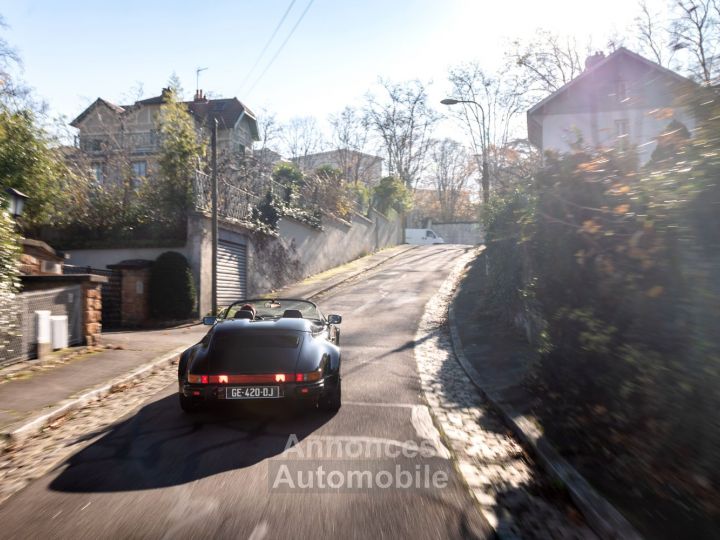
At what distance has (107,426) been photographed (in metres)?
5.77

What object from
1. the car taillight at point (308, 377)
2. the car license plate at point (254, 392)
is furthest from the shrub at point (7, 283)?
the car taillight at point (308, 377)

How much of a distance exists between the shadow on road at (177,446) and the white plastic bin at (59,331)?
362 centimetres

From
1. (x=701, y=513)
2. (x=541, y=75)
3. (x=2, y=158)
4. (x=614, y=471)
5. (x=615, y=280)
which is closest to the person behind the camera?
(x=701, y=513)

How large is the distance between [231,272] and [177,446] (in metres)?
14.3

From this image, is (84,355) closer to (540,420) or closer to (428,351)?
(428,351)

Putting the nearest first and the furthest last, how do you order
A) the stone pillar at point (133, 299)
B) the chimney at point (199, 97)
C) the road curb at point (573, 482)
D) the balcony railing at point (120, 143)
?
the road curb at point (573, 482), the stone pillar at point (133, 299), the balcony railing at point (120, 143), the chimney at point (199, 97)

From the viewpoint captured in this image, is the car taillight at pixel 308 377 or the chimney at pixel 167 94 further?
the chimney at pixel 167 94

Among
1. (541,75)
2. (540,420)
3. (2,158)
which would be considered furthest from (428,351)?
(541,75)

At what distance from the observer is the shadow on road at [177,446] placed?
4.17 metres

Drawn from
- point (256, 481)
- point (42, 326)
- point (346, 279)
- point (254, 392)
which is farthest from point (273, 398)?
point (346, 279)

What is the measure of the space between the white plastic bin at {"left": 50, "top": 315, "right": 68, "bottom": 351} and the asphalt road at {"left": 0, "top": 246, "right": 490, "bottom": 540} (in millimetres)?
3148

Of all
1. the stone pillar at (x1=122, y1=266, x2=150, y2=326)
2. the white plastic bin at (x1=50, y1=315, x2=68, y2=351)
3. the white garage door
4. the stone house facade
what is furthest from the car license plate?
the stone house facade

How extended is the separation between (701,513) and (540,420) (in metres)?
2.42

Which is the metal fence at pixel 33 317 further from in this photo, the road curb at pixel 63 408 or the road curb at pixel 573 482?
the road curb at pixel 573 482
